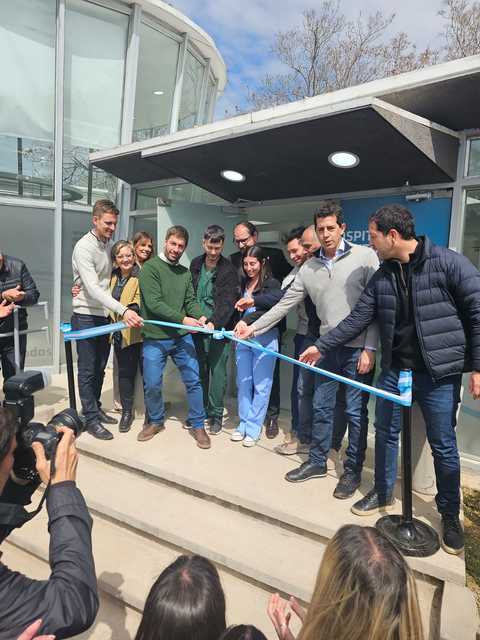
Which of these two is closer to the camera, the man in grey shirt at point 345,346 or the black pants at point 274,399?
the man in grey shirt at point 345,346

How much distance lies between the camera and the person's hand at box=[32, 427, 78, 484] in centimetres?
146

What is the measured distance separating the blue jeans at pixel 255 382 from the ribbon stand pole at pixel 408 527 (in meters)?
1.43

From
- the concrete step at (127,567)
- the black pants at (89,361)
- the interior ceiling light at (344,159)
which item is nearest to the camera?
the concrete step at (127,567)

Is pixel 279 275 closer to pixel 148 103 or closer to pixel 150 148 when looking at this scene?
pixel 150 148

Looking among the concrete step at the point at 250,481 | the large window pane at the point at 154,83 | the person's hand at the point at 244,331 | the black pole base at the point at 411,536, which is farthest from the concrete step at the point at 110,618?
the large window pane at the point at 154,83

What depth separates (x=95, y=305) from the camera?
157 inches

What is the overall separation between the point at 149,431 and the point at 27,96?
5465mm

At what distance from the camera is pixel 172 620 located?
4.13ft

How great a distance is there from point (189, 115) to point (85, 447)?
715 cm

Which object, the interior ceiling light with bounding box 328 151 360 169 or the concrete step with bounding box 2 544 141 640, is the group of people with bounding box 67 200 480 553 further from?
the concrete step with bounding box 2 544 141 640

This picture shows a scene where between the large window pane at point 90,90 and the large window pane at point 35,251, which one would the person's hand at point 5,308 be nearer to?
the large window pane at point 35,251

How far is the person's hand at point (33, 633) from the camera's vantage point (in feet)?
3.99

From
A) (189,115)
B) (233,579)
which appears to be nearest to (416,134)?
(233,579)

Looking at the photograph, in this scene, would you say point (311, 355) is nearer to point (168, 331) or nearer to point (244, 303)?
point (244, 303)
